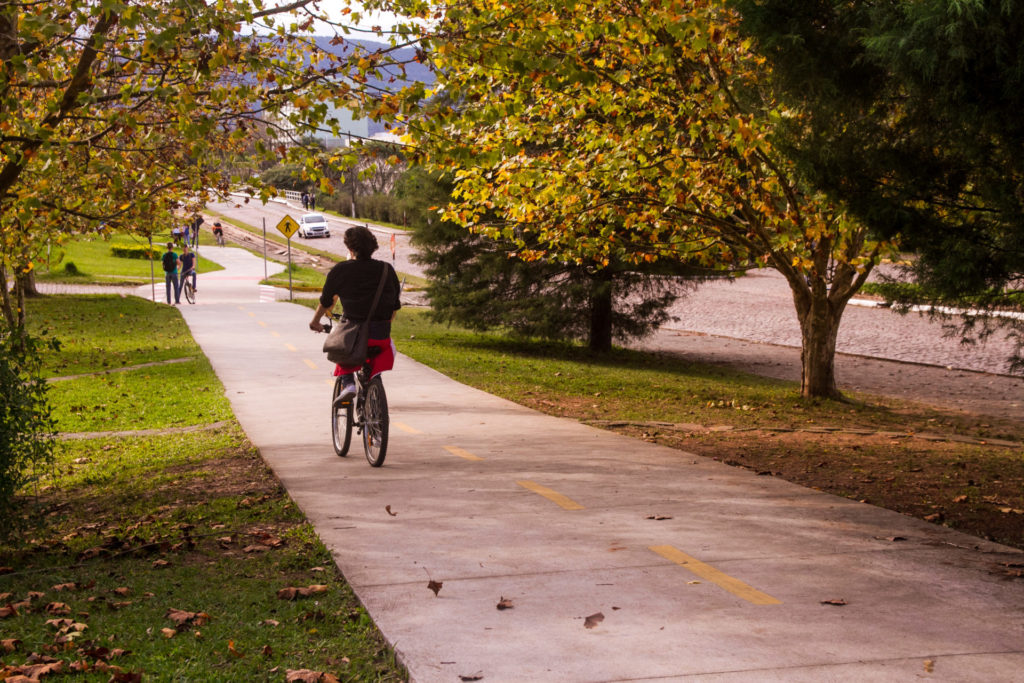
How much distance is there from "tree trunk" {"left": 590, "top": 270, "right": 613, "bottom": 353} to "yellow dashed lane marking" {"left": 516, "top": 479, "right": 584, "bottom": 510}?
13.6 m

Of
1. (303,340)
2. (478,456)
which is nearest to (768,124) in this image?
(478,456)

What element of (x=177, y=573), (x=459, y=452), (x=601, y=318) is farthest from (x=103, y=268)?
(x=177, y=573)

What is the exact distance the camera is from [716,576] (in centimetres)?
560

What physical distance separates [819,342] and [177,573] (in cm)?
1139

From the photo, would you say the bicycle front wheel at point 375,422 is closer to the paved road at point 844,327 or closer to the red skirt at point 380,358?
the red skirt at point 380,358

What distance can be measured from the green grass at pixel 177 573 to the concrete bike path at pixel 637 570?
0.25m

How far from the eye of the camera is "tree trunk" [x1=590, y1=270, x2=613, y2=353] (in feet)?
71.2

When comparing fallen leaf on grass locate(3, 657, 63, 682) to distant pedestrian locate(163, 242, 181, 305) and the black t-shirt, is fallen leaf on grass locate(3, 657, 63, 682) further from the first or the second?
distant pedestrian locate(163, 242, 181, 305)

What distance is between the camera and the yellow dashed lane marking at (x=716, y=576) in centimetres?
523

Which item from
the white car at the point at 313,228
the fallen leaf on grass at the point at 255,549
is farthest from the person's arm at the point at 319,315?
the white car at the point at 313,228

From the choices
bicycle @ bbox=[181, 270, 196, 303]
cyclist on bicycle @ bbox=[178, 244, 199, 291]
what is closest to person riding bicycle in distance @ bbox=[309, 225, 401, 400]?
cyclist on bicycle @ bbox=[178, 244, 199, 291]

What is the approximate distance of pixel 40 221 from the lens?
11.8m

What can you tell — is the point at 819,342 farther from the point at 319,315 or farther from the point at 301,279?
the point at 301,279

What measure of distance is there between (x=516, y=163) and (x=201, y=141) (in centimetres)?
585
